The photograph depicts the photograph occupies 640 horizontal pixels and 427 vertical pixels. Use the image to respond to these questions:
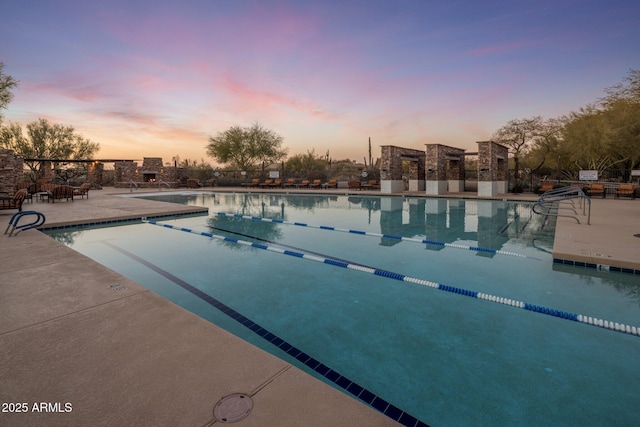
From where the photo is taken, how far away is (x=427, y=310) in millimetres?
3877

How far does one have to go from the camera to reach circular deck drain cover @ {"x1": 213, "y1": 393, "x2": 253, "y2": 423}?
62.9 inches

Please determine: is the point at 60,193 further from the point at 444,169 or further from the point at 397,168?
the point at 444,169

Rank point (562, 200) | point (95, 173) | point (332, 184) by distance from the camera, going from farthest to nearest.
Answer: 1. point (95, 173)
2. point (332, 184)
3. point (562, 200)

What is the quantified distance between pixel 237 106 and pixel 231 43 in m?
7.78

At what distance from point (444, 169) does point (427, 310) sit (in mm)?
18652

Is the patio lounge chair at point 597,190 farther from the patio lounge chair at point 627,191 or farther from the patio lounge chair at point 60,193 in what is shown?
the patio lounge chair at point 60,193

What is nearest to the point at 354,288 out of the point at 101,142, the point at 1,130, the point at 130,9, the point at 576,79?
the point at 130,9

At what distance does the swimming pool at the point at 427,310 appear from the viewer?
236 centimetres

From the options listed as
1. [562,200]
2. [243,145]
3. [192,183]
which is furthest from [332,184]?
[243,145]

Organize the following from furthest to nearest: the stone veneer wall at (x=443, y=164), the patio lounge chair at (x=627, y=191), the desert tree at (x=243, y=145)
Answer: the desert tree at (x=243, y=145) → the stone veneer wall at (x=443, y=164) → the patio lounge chair at (x=627, y=191)

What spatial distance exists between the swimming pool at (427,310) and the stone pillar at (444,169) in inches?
456

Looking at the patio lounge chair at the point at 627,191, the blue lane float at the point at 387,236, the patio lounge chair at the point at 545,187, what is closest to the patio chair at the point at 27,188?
the blue lane float at the point at 387,236

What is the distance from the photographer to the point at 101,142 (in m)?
37.0

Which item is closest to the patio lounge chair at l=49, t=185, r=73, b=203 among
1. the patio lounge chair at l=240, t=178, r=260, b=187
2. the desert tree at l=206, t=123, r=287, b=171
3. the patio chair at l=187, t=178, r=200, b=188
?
the patio chair at l=187, t=178, r=200, b=188
